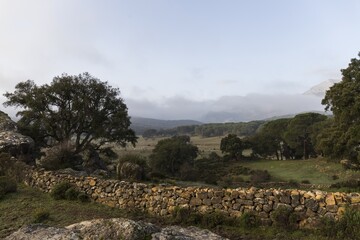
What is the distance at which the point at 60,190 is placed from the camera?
17.1 m

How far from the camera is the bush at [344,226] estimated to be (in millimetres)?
10491

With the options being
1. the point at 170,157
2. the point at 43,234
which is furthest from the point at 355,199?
the point at 170,157

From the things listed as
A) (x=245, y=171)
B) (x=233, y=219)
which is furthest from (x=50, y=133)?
(x=245, y=171)

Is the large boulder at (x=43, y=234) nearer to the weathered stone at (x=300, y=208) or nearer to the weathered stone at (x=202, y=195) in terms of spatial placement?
the weathered stone at (x=202, y=195)

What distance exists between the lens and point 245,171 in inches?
2418

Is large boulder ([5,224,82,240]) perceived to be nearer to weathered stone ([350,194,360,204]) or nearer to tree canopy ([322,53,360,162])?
weathered stone ([350,194,360,204])

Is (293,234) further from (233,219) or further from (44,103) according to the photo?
(44,103)

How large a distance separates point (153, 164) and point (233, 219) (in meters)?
52.9

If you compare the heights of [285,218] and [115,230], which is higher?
[115,230]

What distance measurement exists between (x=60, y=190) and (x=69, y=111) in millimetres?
18369

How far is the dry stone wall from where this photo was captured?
37.8 ft

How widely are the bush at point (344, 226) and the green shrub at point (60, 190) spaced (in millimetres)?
12446

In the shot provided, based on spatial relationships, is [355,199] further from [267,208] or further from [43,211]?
[43,211]

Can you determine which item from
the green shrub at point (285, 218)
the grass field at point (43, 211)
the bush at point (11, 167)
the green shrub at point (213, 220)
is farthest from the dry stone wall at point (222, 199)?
the bush at point (11, 167)
